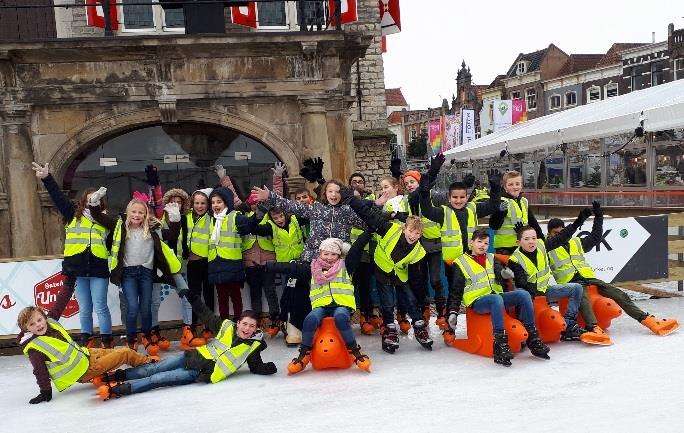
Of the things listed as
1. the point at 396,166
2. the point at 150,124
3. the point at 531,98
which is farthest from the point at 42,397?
the point at 531,98

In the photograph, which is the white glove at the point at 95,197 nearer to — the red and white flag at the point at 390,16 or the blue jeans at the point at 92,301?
the blue jeans at the point at 92,301

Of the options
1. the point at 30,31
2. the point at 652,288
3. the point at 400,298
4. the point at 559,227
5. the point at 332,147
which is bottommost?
the point at 652,288

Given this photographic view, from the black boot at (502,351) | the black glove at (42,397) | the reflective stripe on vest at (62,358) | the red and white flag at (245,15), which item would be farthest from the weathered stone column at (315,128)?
the black glove at (42,397)

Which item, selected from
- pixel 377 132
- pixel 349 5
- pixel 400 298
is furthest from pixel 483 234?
pixel 377 132

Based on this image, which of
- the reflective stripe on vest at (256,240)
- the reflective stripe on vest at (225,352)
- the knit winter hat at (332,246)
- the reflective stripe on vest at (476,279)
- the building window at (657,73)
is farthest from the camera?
the building window at (657,73)

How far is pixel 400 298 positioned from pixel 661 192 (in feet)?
45.1

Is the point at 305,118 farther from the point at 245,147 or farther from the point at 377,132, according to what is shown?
the point at 377,132

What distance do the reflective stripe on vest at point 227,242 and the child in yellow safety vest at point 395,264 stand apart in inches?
53.9

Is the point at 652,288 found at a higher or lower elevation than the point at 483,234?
lower

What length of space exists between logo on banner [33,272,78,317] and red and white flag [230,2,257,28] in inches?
244

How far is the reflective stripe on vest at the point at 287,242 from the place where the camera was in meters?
5.88

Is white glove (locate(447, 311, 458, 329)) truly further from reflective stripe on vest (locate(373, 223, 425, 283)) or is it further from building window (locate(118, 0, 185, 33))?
building window (locate(118, 0, 185, 33))

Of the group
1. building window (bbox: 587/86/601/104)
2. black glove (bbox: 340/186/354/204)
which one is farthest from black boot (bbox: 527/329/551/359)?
building window (bbox: 587/86/601/104)

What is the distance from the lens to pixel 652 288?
25.8ft
